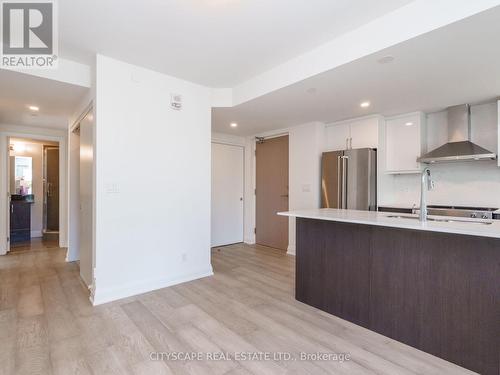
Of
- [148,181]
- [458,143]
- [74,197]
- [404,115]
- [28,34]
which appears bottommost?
[74,197]

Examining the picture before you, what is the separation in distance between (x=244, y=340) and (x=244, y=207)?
3621mm

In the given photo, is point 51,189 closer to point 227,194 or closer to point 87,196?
point 87,196

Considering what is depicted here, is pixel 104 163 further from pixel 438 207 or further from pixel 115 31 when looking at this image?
pixel 438 207

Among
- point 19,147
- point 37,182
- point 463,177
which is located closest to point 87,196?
point 37,182

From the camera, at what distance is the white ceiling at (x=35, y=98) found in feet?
9.06

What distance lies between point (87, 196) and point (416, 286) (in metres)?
3.41

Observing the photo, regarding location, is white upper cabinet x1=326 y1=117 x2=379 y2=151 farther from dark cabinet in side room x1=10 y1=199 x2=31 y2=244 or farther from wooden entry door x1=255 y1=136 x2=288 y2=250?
dark cabinet in side room x1=10 y1=199 x2=31 y2=244

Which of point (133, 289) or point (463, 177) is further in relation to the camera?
point (463, 177)

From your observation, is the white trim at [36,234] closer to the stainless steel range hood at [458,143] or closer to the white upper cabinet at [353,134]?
the white upper cabinet at [353,134]

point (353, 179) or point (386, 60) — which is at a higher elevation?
point (386, 60)

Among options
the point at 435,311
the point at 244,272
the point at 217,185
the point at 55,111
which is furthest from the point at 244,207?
the point at 435,311

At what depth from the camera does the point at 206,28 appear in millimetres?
2184

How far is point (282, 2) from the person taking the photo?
1.88 m

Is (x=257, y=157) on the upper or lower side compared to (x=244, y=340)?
upper
